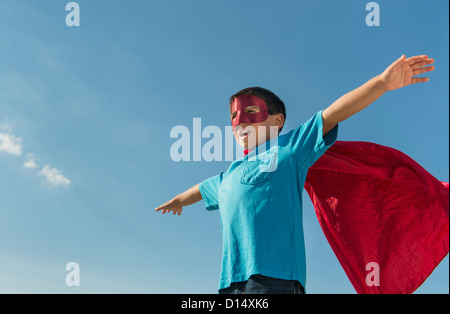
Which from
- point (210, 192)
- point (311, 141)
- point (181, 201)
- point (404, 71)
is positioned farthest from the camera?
point (181, 201)

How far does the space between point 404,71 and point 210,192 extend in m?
1.99

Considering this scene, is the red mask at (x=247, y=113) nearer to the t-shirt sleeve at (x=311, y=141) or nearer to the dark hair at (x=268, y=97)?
the dark hair at (x=268, y=97)

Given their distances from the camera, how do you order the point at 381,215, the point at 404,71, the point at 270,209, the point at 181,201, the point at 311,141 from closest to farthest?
the point at 404,71 < the point at 270,209 < the point at 311,141 < the point at 381,215 < the point at 181,201

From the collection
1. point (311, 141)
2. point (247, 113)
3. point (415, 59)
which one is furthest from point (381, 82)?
point (247, 113)

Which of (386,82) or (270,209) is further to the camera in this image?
(270,209)

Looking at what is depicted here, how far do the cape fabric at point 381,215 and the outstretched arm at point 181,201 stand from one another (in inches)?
48.8

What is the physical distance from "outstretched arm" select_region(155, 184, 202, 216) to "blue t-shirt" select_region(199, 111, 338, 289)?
3.09 feet

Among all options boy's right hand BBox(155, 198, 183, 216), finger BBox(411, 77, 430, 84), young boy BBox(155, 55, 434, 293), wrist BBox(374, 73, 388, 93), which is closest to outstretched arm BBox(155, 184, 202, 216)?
boy's right hand BBox(155, 198, 183, 216)

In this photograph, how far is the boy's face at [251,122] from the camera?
3254 mm

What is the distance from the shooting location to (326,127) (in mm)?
2812

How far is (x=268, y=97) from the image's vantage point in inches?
135

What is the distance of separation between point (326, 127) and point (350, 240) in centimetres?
122

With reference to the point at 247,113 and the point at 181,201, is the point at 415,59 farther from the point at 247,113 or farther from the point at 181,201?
the point at 181,201
